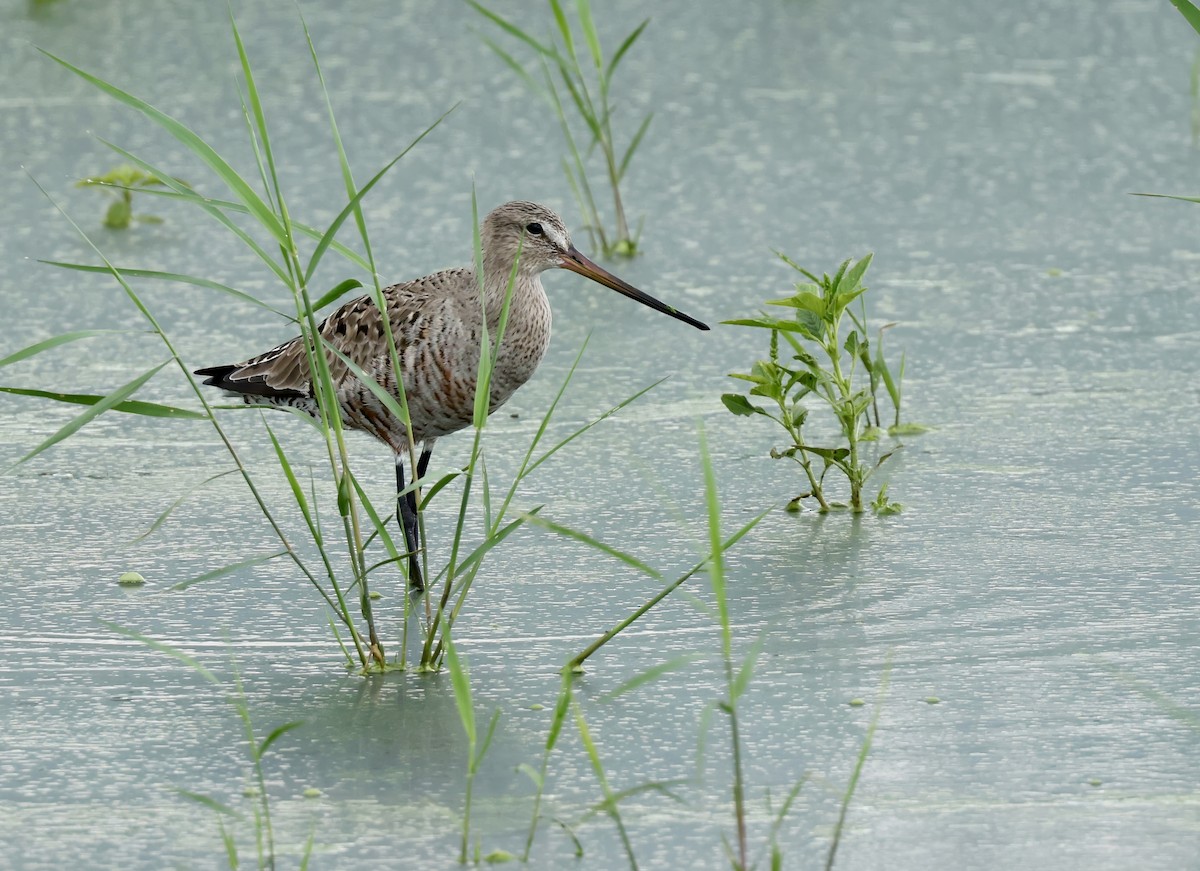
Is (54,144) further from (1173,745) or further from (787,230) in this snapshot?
(1173,745)

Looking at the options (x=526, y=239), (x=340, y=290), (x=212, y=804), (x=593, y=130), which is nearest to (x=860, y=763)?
(x=212, y=804)

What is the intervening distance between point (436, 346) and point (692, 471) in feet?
2.49

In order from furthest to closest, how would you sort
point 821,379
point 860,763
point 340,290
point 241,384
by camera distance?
point 241,384 < point 821,379 < point 340,290 < point 860,763

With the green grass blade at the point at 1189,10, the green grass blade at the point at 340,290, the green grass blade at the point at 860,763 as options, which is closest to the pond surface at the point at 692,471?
the green grass blade at the point at 860,763

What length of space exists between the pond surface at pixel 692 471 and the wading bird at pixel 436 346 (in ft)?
0.83

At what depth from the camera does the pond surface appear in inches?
102

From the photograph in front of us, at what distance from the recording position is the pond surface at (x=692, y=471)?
2.59m

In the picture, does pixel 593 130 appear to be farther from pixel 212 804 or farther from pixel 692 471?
pixel 212 804

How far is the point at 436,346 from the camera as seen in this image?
3654 mm

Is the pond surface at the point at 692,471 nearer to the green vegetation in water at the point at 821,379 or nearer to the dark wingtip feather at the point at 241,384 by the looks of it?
the green vegetation in water at the point at 821,379

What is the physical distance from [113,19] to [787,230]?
3551 mm

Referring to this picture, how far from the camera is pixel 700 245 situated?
5746mm

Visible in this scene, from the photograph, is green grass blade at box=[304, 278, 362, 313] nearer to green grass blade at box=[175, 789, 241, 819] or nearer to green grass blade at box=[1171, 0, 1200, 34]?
green grass blade at box=[175, 789, 241, 819]

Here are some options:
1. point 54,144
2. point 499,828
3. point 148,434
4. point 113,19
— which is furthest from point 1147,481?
point 113,19
